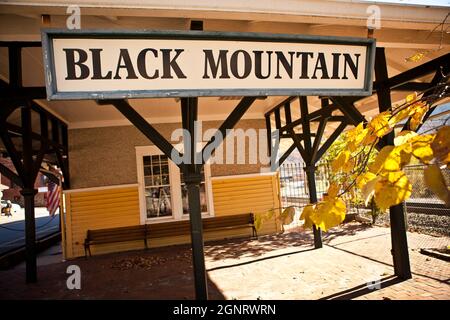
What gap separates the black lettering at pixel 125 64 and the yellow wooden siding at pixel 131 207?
904 cm

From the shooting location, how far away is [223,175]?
430 inches

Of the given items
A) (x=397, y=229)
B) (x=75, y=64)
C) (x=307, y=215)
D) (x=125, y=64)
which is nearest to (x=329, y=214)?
(x=307, y=215)

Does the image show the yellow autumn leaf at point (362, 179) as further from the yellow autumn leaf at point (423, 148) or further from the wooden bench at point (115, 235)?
the wooden bench at point (115, 235)

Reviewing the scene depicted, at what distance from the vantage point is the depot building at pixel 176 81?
1800 millimetres

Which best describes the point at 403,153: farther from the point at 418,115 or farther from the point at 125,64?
the point at 125,64

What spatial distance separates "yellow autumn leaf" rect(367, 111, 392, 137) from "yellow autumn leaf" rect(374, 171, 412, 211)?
0.45 m

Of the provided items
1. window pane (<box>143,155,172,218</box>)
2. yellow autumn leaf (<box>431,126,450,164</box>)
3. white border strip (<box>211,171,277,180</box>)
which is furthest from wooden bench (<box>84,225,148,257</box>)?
yellow autumn leaf (<box>431,126,450,164</box>)

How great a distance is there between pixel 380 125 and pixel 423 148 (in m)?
0.46

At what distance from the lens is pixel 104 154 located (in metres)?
10.4

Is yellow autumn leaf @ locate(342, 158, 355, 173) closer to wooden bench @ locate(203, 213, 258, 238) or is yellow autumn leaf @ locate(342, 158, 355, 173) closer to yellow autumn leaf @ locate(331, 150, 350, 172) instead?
yellow autumn leaf @ locate(331, 150, 350, 172)

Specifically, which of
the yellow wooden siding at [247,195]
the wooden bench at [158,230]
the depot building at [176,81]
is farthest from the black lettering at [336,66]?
the yellow wooden siding at [247,195]

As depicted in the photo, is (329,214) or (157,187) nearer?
(329,214)

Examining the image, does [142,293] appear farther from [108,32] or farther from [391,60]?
[391,60]

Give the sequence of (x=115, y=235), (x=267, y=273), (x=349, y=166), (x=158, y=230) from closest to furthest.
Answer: (x=349, y=166) → (x=267, y=273) → (x=115, y=235) → (x=158, y=230)
